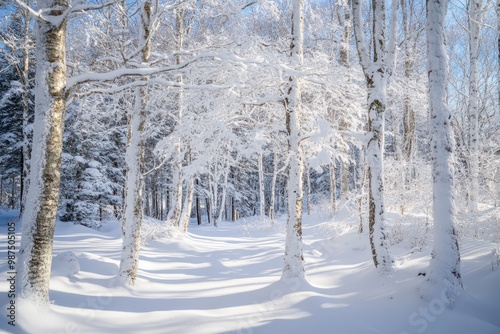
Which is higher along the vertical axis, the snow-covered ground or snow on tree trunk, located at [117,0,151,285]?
snow on tree trunk, located at [117,0,151,285]

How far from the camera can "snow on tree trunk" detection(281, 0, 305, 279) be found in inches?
209

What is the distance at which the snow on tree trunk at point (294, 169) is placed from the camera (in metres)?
5.31

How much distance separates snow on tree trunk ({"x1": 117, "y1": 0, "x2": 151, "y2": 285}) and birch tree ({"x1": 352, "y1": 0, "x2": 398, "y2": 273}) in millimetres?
4920

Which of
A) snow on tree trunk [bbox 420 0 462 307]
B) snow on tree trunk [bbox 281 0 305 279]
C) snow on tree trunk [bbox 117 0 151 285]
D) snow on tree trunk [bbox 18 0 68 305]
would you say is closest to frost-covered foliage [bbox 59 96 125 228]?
snow on tree trunk [bbox 117 0 151 285]

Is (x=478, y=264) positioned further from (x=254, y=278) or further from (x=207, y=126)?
(x=207, y=126)

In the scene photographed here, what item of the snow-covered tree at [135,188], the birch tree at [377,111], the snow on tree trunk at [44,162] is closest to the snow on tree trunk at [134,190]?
the snow-covered tree at [135,188]

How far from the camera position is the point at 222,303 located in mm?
4828

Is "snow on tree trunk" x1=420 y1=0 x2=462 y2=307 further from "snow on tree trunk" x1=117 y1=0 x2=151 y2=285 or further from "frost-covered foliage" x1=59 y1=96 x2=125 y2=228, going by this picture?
"frost-covered foliage" x1=59 y1=96 x2=125 y2=228

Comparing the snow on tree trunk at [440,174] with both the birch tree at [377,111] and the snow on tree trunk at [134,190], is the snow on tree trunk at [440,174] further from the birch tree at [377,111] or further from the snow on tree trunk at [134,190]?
the snow on tree trunk at [134,190]

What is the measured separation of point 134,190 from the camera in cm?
562

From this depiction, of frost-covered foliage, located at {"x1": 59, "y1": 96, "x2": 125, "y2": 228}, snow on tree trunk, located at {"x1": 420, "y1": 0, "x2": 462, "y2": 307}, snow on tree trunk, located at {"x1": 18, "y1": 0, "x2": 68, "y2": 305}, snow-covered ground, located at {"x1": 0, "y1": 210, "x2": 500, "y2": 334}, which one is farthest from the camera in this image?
frost-covered foliage, located at {"x1": 59, "y1": 96, "x2": 125, "y2": 228}

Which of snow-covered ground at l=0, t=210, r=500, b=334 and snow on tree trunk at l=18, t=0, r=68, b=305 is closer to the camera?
snow on tree trunk at l=18, t=0, r=68, b=305

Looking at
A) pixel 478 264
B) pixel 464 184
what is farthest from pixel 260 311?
pixel 464 184

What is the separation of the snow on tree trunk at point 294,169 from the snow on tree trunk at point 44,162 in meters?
3.97
